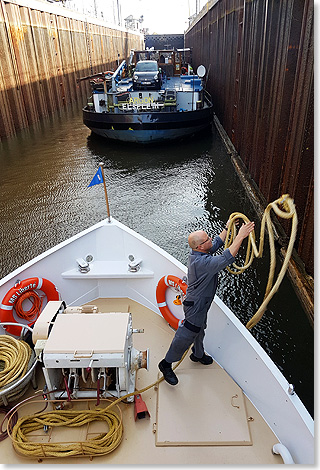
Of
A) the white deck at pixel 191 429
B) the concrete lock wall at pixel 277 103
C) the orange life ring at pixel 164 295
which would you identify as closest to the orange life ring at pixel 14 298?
the white deck at pixel 191 429

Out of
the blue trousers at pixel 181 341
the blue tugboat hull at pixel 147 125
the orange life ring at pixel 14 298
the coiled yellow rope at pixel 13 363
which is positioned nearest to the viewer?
the coiled yellow rope at pixel 13 363

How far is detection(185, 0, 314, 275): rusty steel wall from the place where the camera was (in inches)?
214

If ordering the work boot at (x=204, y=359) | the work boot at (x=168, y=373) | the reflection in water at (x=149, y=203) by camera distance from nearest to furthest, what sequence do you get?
1. the work boot at (x=168, y=373)
2. the work boot at (x=204, y=359)
3. the reflection in water at (x=149, y=203)

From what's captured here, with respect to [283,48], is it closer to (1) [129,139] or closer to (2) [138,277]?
(2) [138,277]

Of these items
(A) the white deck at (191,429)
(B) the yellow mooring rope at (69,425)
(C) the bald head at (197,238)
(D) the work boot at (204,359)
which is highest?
(C) the bald head at (197,238)

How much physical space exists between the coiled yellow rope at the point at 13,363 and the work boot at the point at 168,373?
1262 millimetres

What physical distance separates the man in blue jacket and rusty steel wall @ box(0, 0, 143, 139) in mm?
14974

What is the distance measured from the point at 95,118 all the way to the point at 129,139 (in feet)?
5.51

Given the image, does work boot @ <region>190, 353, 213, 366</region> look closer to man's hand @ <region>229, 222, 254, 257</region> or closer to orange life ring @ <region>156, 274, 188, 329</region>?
orange life ring @ <region>156, 274, 188, 329</region>

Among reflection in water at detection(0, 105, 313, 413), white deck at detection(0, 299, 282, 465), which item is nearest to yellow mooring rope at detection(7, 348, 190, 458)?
white deck at detection(0, 299, 282, 465)

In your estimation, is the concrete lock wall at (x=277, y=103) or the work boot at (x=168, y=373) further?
the concrete lock wall at (x=277, y=103)

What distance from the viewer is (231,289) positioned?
583 centimetres

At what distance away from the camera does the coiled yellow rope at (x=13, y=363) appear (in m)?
2.97

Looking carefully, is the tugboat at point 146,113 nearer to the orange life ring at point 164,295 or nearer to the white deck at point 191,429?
the orange life ring at point 164,295
